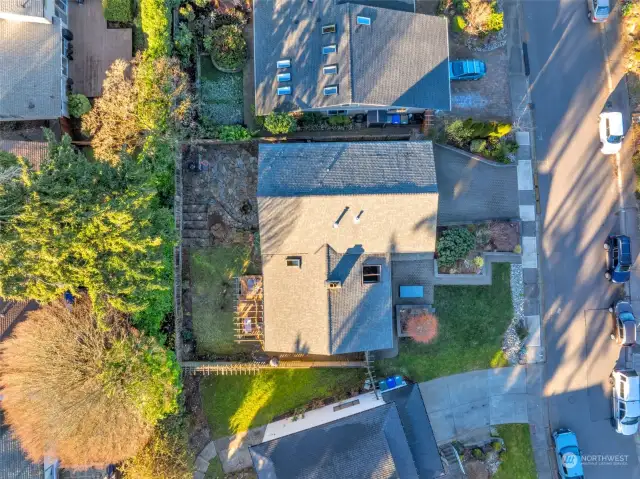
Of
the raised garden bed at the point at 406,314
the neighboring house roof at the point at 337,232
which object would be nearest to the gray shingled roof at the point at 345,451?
the neighboring house roof at the point at 337,232

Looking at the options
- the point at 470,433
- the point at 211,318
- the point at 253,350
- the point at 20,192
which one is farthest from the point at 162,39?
the point at 470,433

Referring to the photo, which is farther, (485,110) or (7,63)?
(485,110)

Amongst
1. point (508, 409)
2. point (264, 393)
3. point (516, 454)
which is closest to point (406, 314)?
point (508, 409)

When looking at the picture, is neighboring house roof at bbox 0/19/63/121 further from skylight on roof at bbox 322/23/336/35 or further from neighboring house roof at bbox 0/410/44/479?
neighboring house roof at bbox 0/410/44/479

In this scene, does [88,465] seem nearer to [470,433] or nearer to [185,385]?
[185,385]

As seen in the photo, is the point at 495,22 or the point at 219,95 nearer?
the point at 495,22

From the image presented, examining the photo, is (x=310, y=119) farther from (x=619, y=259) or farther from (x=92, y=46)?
(x=619, y=259)

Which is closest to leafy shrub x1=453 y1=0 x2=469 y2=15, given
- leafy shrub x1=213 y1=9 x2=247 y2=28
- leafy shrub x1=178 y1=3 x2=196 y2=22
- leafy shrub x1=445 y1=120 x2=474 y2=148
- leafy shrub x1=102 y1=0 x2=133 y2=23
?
leafy shrub x1=445 y1=120 x2=474 y2=148

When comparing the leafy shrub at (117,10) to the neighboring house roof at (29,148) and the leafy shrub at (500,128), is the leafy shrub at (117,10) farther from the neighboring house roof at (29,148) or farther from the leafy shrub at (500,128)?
the leafy shrub at (500,128)
